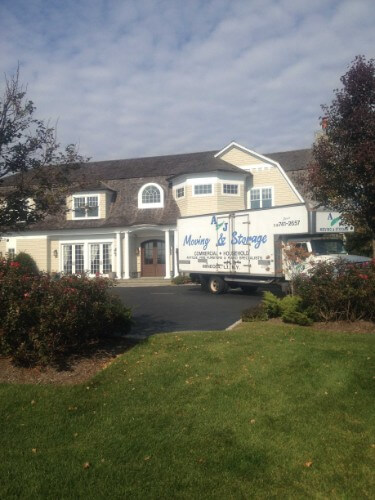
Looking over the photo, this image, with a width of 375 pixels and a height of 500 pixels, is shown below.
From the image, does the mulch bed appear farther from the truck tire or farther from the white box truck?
the truck tire

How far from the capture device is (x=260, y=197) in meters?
27.6

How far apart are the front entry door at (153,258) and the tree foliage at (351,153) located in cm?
1892

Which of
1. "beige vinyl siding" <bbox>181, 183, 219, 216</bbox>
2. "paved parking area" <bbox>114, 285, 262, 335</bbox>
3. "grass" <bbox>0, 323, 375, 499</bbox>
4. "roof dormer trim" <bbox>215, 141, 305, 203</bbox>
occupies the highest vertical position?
"roof dormer trim" <bbox>215, 141, 305, 203</bbox>

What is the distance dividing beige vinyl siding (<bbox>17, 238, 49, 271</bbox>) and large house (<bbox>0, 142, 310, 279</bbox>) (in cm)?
6

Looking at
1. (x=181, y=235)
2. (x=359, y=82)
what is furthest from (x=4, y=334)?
(x=181, y=235)

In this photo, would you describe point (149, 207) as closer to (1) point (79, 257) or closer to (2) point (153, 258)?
(2) point (153, 258)

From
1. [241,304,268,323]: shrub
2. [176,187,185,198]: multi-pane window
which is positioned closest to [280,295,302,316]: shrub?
Result: [241,304,268,323]: shrub

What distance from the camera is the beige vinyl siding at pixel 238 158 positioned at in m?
28.2

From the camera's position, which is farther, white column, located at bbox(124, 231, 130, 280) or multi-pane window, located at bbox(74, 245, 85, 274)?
multi-pane window, located at bbox(74, 245, 85, 274)

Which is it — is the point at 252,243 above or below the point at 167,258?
above

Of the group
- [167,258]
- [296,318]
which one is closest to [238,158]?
[167,258]

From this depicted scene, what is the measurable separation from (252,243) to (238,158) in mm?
12832

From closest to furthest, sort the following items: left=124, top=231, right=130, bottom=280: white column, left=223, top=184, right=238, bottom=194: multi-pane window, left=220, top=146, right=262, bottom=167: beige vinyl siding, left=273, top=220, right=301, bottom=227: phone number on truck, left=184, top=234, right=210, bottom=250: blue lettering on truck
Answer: left=273, top=220, right=301, bottom=227: phone number on truck < left=184, top=234, right=210, bottom=250: blue lettering on truck < left=223, top=184, right=238, bottom=194: multi-pane window < left=124, top=231, right=130, bottom=280: white column < left=220, top=146, right=262, bottom=167: beige vinyl siding

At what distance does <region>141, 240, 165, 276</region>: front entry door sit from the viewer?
92.8 ft
